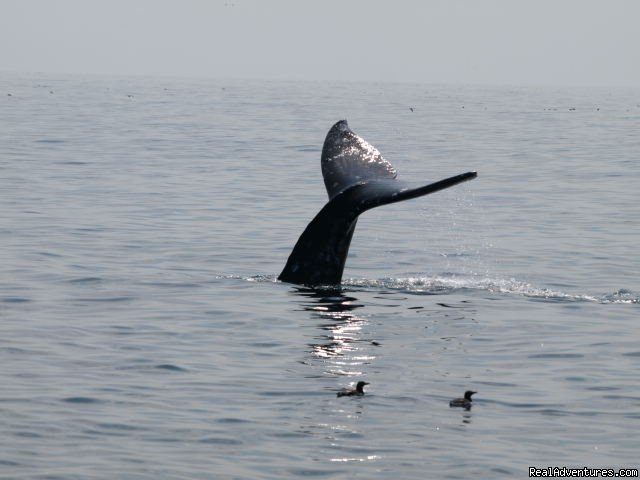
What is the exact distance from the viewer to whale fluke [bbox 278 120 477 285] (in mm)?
16969

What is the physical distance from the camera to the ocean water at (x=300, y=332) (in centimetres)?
1210

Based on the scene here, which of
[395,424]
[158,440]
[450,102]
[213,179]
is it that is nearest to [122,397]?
[158,440]

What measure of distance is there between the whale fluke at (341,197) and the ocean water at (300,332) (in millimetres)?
469

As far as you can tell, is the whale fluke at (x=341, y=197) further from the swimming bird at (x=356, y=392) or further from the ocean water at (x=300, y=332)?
the swimming bird at (x=356, y=392)

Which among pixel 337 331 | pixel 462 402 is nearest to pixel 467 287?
pixel 337 331

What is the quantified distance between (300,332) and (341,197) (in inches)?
67.1

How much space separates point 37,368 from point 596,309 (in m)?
7.72

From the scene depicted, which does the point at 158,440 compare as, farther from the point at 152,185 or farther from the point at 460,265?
the point at 152,185

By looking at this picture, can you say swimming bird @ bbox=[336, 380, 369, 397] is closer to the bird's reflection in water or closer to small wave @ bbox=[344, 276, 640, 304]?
the bird's reflection in water

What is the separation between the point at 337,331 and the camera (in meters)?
16.6

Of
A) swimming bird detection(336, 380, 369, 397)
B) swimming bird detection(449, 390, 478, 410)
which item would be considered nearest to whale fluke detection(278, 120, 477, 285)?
swimming bird detection(336, 380, 369, 397)

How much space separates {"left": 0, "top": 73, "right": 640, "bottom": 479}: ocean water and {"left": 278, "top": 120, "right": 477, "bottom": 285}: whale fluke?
469mm

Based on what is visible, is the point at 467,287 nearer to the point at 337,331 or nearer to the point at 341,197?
Result: the point at 341,197

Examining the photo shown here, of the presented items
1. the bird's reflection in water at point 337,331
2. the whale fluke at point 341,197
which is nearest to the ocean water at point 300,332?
the bird's reflection in water at point 337,331
